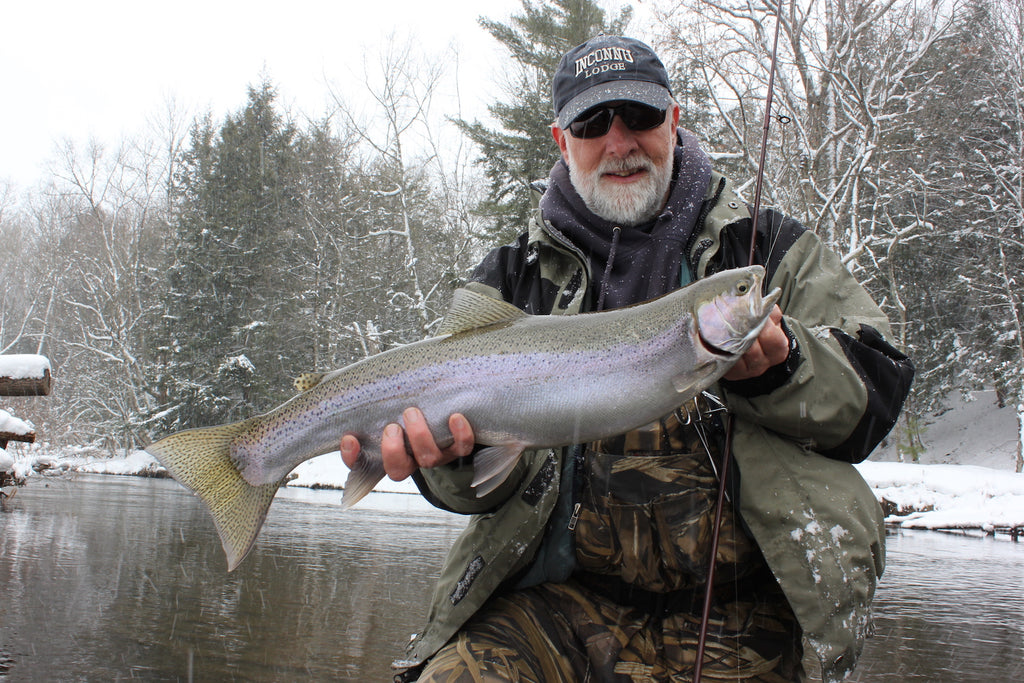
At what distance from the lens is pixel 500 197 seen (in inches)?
784

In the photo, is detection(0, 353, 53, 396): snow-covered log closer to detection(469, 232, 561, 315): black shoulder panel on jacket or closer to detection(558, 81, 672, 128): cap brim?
detection(469, 232, 561, 315): black shoulder panel on jacket

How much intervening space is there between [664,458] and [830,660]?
Result: 74cm

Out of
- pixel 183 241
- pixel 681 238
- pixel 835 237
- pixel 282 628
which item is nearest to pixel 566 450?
pixel 681 238

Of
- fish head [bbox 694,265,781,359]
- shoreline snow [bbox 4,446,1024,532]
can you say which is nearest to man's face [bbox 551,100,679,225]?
fish head [bbox 694,265,781,359]

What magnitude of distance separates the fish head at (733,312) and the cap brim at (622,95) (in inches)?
40.8

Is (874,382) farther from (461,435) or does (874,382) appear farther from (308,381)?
(308,381)

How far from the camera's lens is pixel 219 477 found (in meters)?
2.52

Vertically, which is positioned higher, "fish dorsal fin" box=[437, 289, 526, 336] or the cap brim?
the cap brim

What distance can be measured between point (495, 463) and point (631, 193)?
120cm

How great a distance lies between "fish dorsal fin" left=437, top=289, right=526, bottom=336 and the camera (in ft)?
8.05

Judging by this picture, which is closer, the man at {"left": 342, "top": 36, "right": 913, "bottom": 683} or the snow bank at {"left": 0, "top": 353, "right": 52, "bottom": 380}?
the man at {"left": 342, "top": 36, "right": 913, "bottom": 683}

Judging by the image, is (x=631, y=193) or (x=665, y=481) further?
(x=631, y=193)

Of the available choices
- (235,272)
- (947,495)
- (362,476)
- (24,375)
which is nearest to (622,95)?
(362,476)

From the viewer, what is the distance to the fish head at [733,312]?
2062mm
